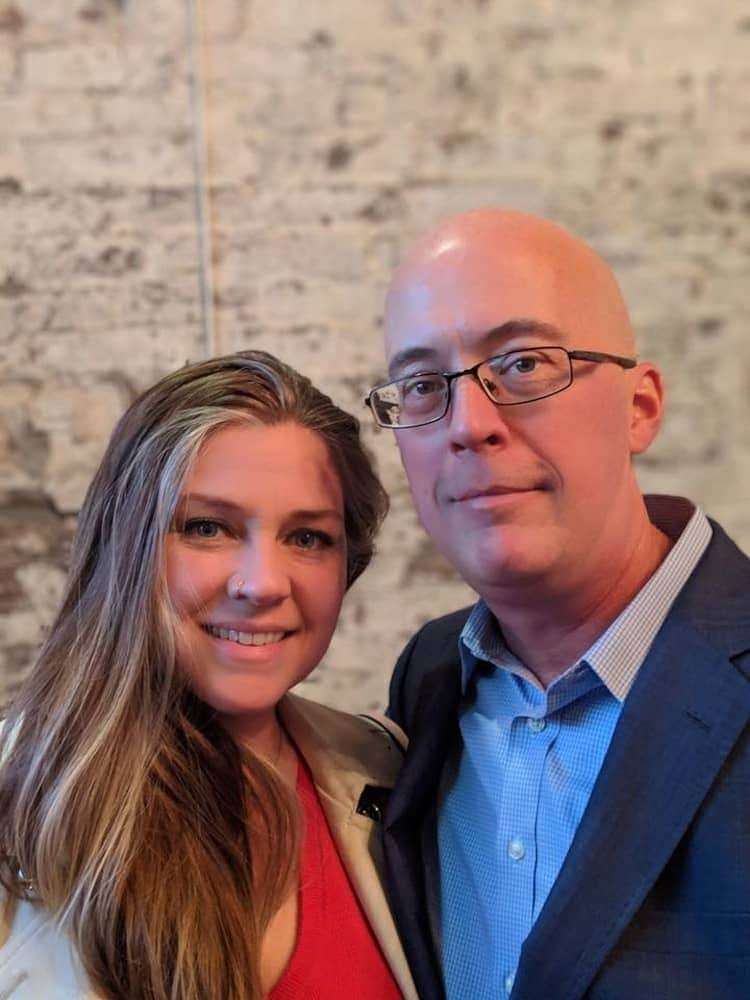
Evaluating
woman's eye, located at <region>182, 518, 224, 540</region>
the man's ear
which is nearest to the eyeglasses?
the man's ear

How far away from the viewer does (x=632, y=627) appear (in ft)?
3.88

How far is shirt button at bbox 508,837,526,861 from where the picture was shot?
1.16 meters

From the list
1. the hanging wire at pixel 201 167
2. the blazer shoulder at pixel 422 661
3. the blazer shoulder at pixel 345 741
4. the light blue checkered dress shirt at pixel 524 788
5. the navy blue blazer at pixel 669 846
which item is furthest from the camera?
the hanging wire at pixel 201 167

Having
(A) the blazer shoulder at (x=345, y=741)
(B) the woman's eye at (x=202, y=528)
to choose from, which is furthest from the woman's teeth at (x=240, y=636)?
(A) the blazer shoulder at (x=345, y=741)

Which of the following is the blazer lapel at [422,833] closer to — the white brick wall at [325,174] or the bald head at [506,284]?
the bald head at [506,284]

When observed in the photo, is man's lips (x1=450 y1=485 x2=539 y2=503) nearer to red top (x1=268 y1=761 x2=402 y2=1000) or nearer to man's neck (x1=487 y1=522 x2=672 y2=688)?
man's neck (x1=487 y1=522 x2=672 y2=688)

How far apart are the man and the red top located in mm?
62

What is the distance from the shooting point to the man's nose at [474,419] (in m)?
1.19

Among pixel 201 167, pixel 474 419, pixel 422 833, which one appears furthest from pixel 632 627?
pixel 201 167

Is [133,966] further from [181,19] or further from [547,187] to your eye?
[181,19]

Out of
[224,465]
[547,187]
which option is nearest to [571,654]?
[224,465]

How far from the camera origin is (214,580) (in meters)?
1.19

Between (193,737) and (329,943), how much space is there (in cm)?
34

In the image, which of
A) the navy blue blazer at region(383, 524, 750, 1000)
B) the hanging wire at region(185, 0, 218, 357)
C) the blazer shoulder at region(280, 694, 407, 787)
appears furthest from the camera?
the hanging wire at region(185, 0, 218, 357)
